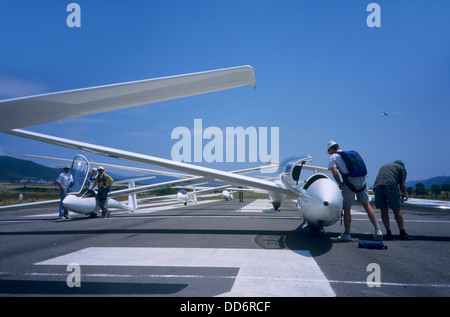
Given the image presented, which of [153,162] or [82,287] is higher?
[153,162]

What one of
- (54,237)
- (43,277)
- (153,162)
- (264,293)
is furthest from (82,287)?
(54,237)

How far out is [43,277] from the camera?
3588mm

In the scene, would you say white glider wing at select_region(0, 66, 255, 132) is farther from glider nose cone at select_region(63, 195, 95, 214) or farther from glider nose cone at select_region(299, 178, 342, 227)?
glider nose cone at select_region(63, 195, 95, 214)

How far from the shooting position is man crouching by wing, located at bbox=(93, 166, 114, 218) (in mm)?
10938

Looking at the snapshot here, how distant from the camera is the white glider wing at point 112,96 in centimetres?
A: 254

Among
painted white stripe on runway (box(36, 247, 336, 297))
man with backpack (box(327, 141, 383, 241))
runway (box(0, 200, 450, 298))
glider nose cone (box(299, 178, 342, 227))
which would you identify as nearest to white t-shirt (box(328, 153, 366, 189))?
man with backpack (box(327, 141, 383, 241))

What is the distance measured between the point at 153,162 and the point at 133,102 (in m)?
3.98

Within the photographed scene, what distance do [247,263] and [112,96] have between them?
2827 millimetres

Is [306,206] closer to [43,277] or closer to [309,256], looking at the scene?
[309,256]

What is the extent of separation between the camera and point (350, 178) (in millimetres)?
5875

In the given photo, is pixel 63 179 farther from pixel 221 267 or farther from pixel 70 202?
pixel 221 267

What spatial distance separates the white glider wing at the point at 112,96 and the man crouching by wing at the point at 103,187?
27.5ft

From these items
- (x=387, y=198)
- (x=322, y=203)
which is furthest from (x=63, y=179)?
(x=387, y=198)

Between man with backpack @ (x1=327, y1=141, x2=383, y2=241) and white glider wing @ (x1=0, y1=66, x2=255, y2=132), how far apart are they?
3.73 meters
